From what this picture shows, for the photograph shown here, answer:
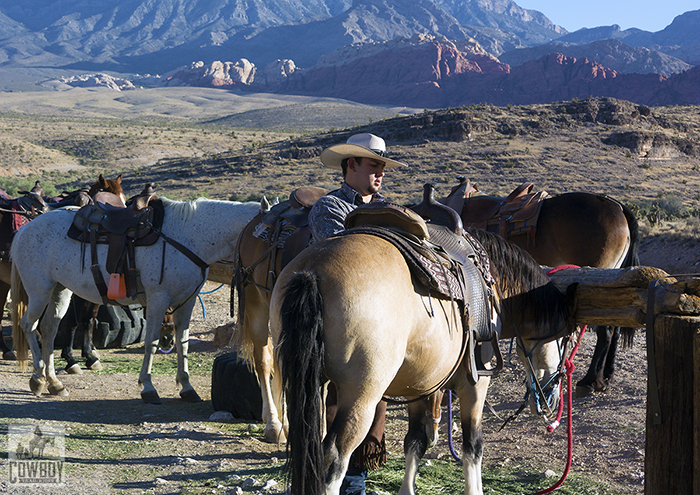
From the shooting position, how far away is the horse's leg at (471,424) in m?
3.37

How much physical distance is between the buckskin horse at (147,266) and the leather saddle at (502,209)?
3314 millimetres

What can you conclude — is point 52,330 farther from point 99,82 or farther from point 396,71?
point 99,82

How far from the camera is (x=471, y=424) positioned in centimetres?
338

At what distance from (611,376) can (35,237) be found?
257 inches

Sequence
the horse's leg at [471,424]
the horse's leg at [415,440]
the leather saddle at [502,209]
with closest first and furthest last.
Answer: the horse's leg at [471,424] < the horse's leg at [415,440] < the leather saddle at [502,209]

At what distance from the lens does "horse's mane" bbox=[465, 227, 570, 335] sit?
363cm

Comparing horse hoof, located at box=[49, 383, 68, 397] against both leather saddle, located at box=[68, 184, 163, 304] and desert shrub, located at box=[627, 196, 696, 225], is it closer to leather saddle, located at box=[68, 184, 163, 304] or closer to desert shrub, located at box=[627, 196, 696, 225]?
leather saddle, located at box=[68, 184, 163, 304]

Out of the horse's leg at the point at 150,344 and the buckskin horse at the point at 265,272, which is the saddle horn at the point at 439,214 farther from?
the horse's leg at the point at 150,344

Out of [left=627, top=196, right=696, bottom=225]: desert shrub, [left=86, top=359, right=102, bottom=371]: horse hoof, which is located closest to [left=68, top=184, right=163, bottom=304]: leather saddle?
[left=86, top=359, right=102, bottom=371]: horse hoof

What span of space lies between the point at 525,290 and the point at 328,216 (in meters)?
Result: 1.32

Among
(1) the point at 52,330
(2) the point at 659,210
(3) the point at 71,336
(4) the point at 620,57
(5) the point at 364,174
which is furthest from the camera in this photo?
(4) the point at 620,57

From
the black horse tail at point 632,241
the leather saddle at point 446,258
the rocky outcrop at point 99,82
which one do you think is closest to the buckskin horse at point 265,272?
the leather saddle at point 446,258

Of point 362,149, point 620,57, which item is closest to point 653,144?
point 362,149

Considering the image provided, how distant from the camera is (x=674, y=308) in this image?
9.45ft
